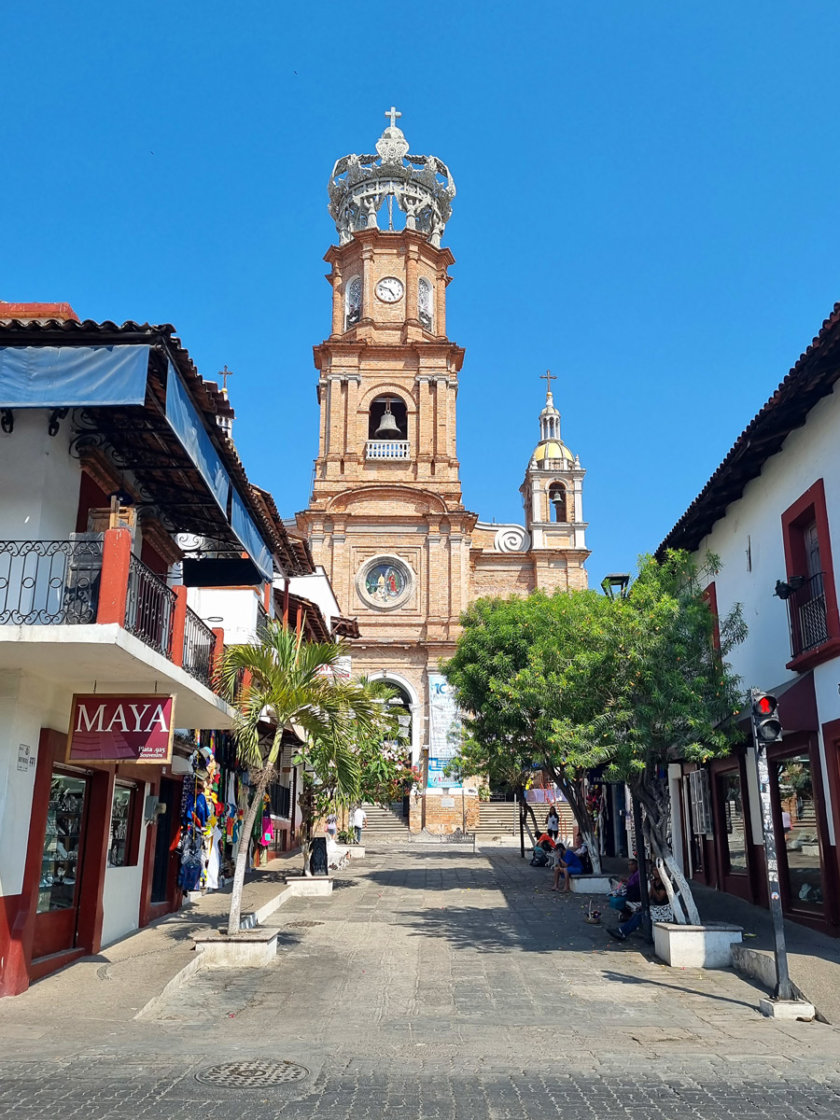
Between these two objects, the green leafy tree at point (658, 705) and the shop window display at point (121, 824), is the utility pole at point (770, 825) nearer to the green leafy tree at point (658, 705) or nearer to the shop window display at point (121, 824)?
the green leafy tree at point (658, 705)

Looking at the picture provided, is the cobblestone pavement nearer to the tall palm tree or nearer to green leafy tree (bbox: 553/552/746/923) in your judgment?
green leafy tree (bbox: 553/552/746/923)

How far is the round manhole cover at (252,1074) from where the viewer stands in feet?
22.2

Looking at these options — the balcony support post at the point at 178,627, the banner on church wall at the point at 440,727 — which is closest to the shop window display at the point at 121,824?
the balcony support post at the point at 178,627

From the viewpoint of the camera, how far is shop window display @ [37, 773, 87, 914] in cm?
1105

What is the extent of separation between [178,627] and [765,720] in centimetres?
723

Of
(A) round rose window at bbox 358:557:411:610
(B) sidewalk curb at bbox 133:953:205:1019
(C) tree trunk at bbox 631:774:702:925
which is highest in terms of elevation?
(A) round rose window at bbox 358:557:411:610

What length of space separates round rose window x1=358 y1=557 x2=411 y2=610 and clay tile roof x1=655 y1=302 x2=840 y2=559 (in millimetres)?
25222

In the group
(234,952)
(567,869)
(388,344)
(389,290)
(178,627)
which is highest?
(389,290)

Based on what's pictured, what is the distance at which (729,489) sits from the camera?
50.1ft

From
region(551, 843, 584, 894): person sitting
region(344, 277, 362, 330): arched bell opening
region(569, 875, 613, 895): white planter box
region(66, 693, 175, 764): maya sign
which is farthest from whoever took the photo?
region(344, 277, 362, 330): arched bell opening

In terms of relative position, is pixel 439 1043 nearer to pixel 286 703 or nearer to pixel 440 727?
pixel 286 703

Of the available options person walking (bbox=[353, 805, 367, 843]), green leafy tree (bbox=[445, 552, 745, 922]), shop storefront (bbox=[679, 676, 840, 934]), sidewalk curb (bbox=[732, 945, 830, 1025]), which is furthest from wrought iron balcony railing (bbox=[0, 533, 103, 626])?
person walking (bbox=[353, 805, 367, 843])

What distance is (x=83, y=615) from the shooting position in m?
9.79

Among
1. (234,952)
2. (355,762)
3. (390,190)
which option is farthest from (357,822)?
(390,190)
